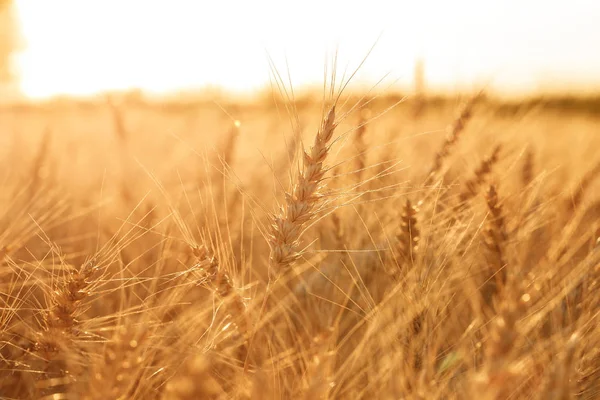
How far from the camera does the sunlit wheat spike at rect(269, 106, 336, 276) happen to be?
0.87 meters

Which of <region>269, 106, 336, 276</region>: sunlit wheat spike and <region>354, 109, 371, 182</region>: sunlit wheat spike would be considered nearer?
<region>269, 106, 336, 276</region>: sunlit wheat spike

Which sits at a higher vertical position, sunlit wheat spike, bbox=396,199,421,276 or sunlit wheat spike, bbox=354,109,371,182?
sunlit wheat spike, bbox=354,109,371,182

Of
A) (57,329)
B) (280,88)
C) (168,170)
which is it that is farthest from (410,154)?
(57,329)

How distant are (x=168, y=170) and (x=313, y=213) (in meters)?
1.73

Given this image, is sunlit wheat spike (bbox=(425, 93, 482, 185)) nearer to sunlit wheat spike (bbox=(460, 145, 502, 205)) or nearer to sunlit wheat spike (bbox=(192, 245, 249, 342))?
sunlit wheat spike (bbox=(460, 145, 502, 205))

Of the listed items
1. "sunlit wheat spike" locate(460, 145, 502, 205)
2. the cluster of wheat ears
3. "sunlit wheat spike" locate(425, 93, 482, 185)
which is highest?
"sunlit wheat spike" locate(425, 93, 482, 185)

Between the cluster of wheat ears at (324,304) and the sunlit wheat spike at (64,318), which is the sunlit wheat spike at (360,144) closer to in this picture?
the cluster of wheat ears at (324,304)

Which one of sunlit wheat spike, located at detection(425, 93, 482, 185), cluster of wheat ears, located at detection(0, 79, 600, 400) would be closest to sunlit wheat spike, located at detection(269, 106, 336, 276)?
cluster of wheat ears, located at detection(0, 79, 600, 400)

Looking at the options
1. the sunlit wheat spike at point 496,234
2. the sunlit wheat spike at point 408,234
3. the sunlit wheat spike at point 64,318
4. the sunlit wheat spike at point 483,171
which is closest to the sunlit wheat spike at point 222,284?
the sunlit wheat spike at point 64,318

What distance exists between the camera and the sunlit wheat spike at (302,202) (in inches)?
34.2

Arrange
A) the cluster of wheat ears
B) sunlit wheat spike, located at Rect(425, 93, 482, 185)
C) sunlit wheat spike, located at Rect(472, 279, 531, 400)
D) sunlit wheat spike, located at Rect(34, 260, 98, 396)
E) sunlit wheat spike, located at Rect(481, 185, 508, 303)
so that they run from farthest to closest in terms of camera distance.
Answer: sunlit wheat spike, located at Rect(425, 93, 482, 185) → sunlit wheat spike, located at Rect(481, 185, 508, 303) → sunlit wheat spike, located at Rect(34, 260, 98, 396) → the cluster of wheat ears → sunlit wheat spike, located at Rect(472, 279, 531, 400)

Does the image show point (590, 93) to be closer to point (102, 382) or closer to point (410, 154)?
point (410, 154)

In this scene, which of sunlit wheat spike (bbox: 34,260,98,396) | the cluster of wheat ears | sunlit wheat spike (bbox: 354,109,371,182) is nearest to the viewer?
the cluster of wheat ears

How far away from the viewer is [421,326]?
3.15 feet
